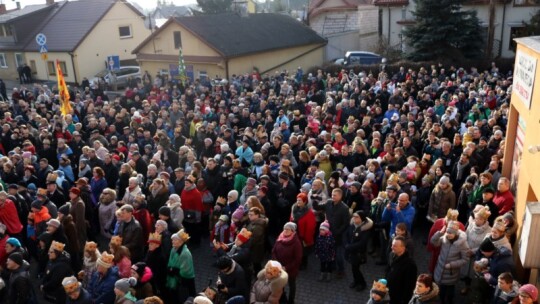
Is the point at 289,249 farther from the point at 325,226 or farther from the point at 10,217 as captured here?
the point at 10,217

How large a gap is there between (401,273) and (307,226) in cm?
193

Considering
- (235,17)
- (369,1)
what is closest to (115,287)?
(235,17)

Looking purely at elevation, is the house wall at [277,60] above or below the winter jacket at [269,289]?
above

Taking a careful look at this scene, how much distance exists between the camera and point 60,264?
664cm

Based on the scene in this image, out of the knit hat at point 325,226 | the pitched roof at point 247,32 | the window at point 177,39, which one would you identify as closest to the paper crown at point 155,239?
the knit hat at point 325,226

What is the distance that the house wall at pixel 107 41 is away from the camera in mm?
33812

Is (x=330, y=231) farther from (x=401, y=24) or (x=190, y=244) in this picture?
(x=401, y=24)

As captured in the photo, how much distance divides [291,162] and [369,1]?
3355 cm

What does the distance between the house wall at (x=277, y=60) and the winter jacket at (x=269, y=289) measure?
69.7ft

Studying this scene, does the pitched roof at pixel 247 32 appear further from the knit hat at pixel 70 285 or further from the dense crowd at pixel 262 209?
the knit hat at pixel 70 285

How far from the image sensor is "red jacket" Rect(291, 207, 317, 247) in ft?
26.5

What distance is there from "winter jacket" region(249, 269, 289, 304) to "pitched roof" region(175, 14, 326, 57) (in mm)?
20883

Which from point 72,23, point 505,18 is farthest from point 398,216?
point 72,23

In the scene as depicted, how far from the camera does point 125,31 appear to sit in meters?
36.7
